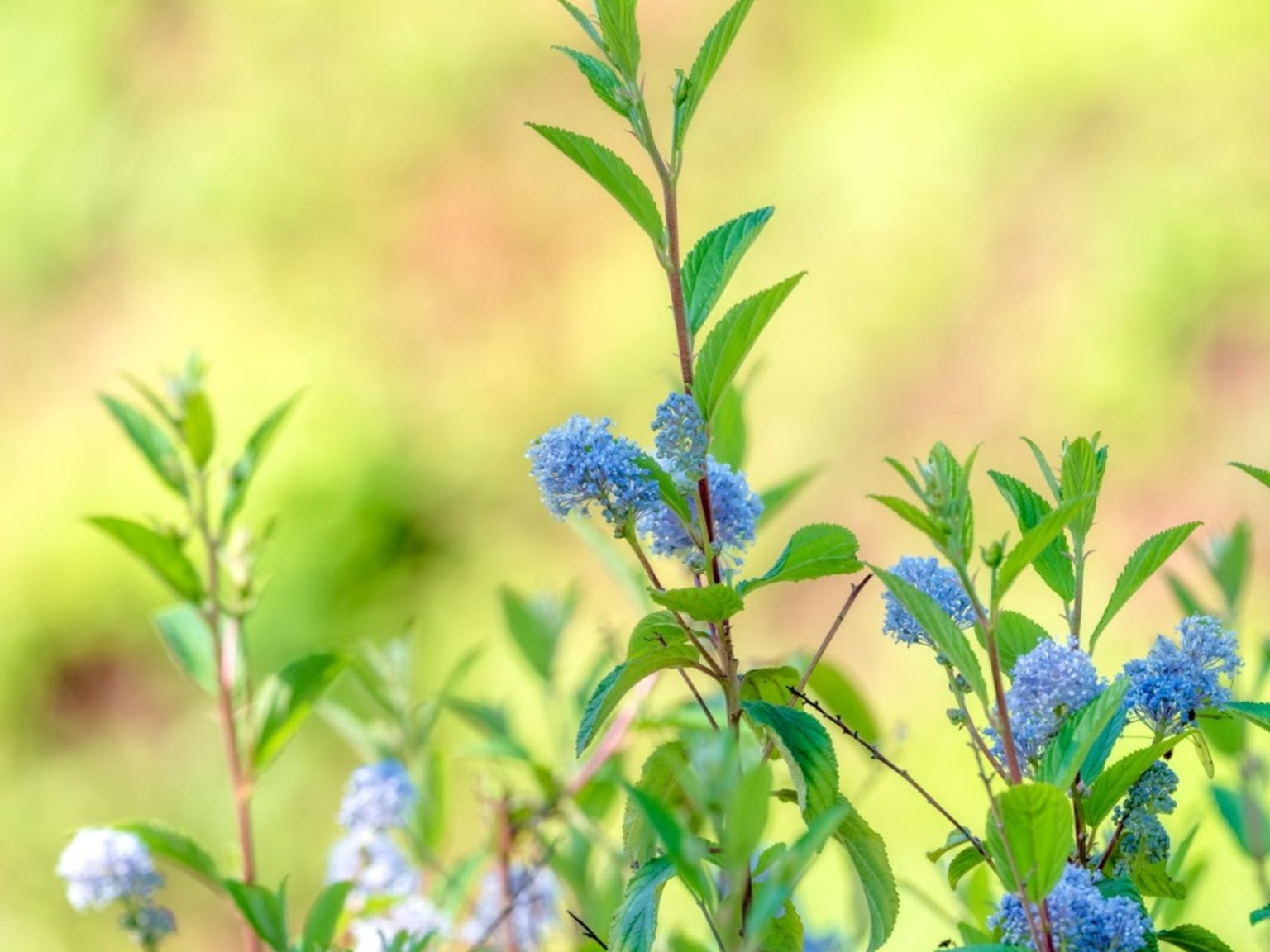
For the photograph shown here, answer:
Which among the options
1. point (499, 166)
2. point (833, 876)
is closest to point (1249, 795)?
point (833, 876)

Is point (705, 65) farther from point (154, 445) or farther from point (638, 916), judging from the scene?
point (154, 445)

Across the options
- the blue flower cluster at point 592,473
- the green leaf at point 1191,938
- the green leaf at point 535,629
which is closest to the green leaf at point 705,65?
the blue flower cluster at point 592,473

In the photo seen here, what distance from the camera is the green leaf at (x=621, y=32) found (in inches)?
25.5

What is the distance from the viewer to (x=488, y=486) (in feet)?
11.0

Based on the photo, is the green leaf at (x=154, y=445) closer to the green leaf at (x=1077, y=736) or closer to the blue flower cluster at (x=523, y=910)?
the blue flower cluster at (x=523, y=910)

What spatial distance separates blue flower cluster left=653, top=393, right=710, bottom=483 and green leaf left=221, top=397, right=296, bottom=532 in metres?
0.36

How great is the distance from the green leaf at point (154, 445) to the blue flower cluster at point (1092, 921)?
58 centimetres

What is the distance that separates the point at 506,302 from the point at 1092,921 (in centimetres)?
326

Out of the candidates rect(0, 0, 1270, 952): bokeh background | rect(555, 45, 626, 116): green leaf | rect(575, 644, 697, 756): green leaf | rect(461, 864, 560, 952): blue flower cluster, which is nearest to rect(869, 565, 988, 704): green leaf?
rect(575, 644, 697, 756): green leaf

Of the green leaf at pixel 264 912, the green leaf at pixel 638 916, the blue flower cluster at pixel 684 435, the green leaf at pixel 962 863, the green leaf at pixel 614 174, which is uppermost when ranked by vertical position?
the green leaf at pixel 614 174

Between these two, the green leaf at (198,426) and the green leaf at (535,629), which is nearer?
the green leaf at (198,426)

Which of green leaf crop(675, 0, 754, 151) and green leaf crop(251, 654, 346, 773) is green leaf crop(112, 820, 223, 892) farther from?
green leaf crop(675, 0, 754, 151)

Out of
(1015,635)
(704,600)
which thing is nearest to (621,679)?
(704,600)

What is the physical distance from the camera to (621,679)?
2.14 feet
